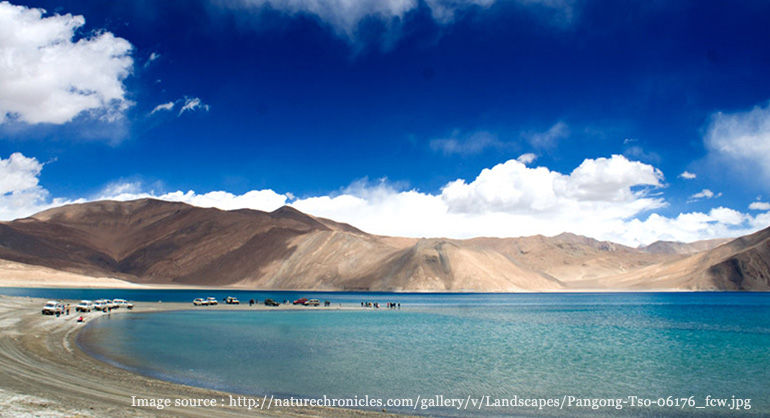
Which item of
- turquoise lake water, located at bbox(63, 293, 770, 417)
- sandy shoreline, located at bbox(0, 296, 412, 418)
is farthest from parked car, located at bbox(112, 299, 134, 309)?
sandy shoreline, located at bbox(0, 296, 412, 418)

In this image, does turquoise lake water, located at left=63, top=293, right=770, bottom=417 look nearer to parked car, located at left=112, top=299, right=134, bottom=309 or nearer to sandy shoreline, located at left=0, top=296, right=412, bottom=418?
sandy shoreline, located at left=0, top=296, right=412, bottom=418

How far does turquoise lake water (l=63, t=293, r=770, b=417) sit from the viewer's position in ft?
78.1

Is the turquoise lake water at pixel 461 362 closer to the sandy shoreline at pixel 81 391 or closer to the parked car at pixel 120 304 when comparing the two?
the sandy shoreline at pixel 81 391

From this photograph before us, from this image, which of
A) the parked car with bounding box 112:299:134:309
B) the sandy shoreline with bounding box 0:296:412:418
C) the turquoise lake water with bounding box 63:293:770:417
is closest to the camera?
the sandy shoreline with bounding box 0:296:412:418

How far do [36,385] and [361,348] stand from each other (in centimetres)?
2081

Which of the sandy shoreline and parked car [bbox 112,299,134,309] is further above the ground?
the sandy shoreline

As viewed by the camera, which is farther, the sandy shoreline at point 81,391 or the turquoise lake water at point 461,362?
the turquoise lake water at point 461,362

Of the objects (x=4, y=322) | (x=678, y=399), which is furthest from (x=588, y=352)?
(x=4, y=322)

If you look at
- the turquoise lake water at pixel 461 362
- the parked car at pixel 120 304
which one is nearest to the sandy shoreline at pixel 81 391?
the turquoise lake water at pixel 461 362

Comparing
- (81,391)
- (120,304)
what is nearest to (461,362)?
(81,391)

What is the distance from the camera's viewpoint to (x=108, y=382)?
22500 millimetres

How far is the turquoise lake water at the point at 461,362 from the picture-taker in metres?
23.8

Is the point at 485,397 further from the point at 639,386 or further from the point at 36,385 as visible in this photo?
the point at 36,385

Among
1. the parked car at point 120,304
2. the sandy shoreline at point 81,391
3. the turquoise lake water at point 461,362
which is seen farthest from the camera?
the parked car at point 120,304
